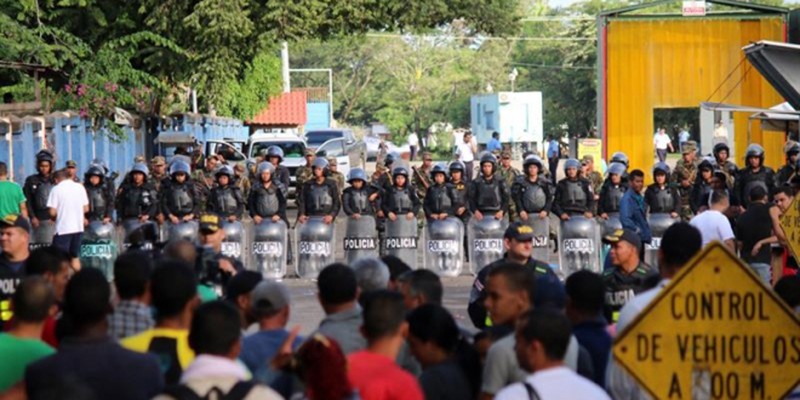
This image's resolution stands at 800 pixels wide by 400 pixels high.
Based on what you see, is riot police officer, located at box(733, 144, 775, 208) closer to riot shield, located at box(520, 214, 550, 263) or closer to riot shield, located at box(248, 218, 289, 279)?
riot shield, located at box(520, 214, 550, 263)

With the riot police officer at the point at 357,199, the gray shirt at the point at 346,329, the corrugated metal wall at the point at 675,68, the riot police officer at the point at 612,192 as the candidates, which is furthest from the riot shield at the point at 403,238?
the gray shirt at the point at 346,329

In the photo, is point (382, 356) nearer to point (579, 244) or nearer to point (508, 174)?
point (579, 244)

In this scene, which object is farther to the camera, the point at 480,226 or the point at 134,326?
the point at 480,226

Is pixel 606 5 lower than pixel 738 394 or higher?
higher

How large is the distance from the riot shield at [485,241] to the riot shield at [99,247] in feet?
15.7

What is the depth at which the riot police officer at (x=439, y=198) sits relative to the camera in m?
24.5

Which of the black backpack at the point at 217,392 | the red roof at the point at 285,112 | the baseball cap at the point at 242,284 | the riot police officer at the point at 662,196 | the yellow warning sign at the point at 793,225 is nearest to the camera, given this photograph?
the black backpack at the point at 217,392

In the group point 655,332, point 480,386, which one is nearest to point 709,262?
point 655,332

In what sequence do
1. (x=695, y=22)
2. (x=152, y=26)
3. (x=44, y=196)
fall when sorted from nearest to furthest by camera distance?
(x=44, y=196) → (x=152, y=26) → (x=695, y=22)

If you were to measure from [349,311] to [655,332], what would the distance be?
175 centimetres

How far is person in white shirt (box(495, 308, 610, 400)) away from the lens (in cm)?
695

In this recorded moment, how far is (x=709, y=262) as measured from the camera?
7.57m

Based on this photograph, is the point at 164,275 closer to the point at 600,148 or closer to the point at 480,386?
the point at 480,386

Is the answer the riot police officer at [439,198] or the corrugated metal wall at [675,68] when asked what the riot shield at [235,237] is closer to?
the riot police officer at [439,198]
